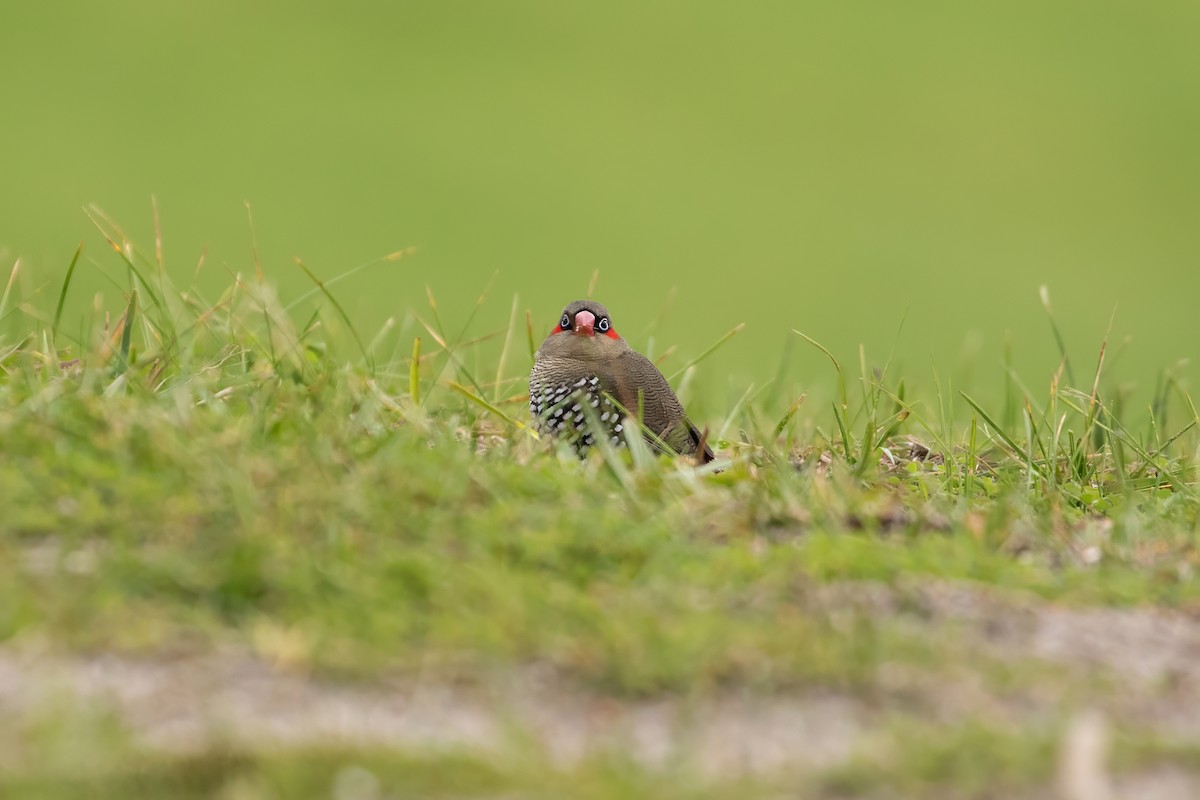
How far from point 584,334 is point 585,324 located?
4 centimetres

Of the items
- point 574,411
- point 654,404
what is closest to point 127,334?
point 574,411

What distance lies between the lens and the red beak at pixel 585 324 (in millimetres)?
5363

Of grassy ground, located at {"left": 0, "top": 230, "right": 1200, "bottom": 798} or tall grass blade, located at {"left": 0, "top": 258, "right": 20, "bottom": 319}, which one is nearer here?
grassy ground, located at {"left": 0, "top": 230, "right": 1200, "bottom": 798}

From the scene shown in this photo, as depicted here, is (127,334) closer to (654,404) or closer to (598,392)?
(598,392)

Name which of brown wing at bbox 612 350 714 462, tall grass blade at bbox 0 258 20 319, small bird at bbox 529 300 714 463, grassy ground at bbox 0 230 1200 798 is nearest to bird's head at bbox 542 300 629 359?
small bird at bbox 529 300 714 463

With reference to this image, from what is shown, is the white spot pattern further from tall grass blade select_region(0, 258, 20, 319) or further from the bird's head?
tall grass blade select_region(0, 258, 20, 319)

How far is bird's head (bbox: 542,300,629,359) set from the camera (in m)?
5.29

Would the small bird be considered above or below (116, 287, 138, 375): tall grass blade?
below

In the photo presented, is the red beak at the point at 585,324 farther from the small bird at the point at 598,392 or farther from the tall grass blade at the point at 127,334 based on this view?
the tall grass blade at the point at 127,334

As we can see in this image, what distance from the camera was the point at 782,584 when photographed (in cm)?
347

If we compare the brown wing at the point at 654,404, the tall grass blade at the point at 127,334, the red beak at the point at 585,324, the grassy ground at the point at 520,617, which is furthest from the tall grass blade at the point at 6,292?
the brown wing at the point at 654,404

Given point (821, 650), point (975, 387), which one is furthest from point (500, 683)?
point (975, 387)

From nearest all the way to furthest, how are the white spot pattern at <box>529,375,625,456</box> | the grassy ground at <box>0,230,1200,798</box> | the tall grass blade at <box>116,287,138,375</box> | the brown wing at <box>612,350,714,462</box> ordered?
the grassy ground at <box>0,230,1200,798</box> < the tall grass blade at <box>116,287,138,375</box> < the white spot pattern at <box>529,375,625,456</box> < the brown wing at <box>612,350,714,462</box>

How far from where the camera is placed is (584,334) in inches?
211
